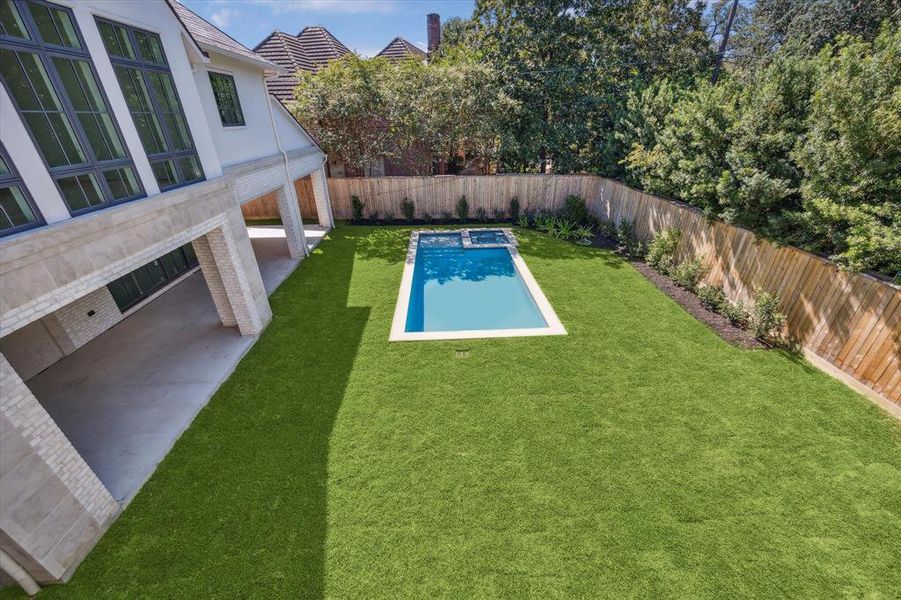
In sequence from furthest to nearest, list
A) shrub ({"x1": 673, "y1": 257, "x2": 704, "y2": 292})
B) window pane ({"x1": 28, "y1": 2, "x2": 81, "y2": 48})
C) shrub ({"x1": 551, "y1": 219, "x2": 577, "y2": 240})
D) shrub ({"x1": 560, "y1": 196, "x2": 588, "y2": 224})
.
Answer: shrub ({"x1": 560, "y1": 196, "x2": 588, "y2": 224}) → shrub ({"x1": 551, "y1": 219, "x2": 577, "y2": 240}) → shrub ({"x1": 673, "y1": 257, "x2": 704, "y2": 292}) → window pane ({"x1": 28, "y1": 2, "x2": 81, "y2": 48})

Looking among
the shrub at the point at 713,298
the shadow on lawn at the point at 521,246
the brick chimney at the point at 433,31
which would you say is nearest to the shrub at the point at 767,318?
the shrub at the point at 713,298

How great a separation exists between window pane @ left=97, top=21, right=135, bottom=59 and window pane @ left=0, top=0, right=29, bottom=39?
1160mm

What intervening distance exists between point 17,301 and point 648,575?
848cm

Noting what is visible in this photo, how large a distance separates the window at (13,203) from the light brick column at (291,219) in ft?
28.2

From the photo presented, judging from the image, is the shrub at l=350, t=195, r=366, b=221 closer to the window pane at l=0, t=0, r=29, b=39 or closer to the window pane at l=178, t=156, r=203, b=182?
the window pane at l=178, t=156, r=203, b=182

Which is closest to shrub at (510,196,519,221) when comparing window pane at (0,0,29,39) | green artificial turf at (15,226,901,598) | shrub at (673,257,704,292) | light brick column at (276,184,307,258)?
shrub at (673,257,704,292)

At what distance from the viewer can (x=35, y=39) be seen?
477 centimetres

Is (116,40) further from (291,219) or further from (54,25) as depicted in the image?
(291,219)

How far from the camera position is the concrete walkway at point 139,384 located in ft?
20.6

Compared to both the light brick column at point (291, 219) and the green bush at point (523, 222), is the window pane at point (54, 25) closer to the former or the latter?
the light brick column at point (291, 219)

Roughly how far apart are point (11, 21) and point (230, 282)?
17.0ft

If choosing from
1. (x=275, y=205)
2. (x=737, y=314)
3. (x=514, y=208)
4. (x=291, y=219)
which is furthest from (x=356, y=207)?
(x=737, y=314)

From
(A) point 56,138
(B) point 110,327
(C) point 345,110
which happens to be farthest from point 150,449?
(C) point 345,110

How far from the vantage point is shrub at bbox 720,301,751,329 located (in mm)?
9438
